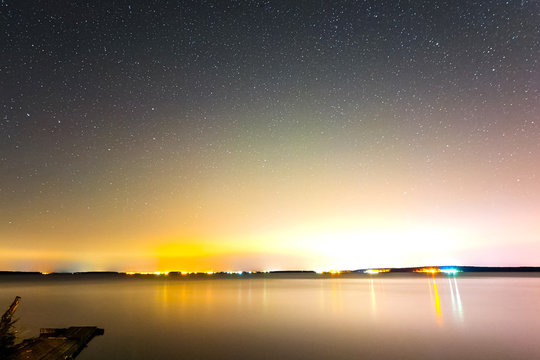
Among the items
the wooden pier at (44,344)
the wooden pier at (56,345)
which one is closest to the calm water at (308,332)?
the wooden pier at (56,345)

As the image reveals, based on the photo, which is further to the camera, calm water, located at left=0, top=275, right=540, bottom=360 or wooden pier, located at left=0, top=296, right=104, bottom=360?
calm water, located at left=0, top=275, right=540, bottom=360

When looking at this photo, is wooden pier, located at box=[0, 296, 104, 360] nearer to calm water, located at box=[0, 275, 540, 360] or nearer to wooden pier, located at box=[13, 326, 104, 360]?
wooden pier, located at box=[13, 326, 104, 360]

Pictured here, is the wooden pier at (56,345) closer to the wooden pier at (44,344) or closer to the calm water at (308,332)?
the wooden pier at (44,344)

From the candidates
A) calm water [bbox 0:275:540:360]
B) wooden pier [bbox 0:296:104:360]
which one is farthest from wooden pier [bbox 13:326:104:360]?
calm water [bbox 0:275:540:360]

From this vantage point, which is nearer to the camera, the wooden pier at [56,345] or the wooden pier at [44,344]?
the wooden pier at [44,344]

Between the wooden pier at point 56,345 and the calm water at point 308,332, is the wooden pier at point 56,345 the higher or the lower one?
the higher one

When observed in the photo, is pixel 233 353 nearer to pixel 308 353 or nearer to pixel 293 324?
pixel 308 353

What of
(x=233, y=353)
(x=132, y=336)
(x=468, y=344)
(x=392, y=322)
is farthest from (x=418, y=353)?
(x=132, y=336)

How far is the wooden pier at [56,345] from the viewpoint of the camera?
2025 cm

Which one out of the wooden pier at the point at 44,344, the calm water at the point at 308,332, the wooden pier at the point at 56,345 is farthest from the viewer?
the calm water at the point at 308,332

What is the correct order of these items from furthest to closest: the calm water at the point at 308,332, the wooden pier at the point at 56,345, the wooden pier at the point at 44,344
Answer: the calm water at the point at 308,332 < the wooden pier at the point at 56,345 < the wooden pier at the point at 44,344

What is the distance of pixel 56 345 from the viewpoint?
23.4 metres

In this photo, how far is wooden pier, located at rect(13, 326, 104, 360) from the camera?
66.4ft

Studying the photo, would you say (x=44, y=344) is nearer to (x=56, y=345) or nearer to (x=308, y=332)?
(x=56, y=345)
